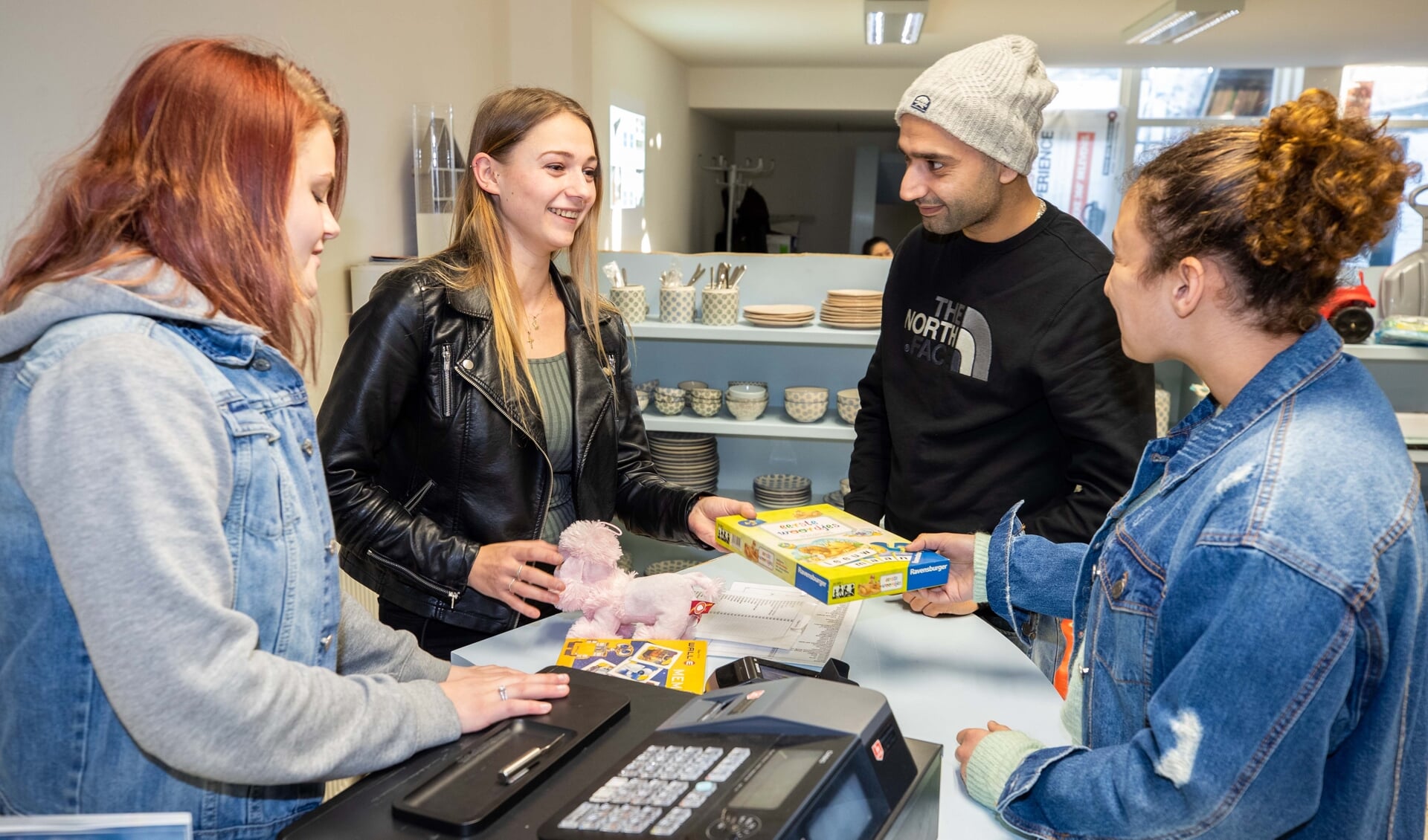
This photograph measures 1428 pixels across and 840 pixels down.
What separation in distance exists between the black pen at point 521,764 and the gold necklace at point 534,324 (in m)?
1.03

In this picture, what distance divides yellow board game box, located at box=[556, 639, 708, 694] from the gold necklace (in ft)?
2.04

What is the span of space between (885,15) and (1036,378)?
3.79 meters

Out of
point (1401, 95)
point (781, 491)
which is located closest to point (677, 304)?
point (781, 491)

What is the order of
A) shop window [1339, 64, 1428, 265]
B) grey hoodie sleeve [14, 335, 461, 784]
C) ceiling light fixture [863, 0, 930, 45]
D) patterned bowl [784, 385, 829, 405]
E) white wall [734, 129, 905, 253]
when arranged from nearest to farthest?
grey hoodie sleeve [14, 335, 461, 784] → patterned bowl [784, 385, 829, 405] → ceiling light fixture [863, 0, 930, 45] → shop window [1339, 64, 1428, 265] → white wall [734, 129, 905, 253]

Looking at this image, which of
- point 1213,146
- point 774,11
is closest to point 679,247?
point 774,11

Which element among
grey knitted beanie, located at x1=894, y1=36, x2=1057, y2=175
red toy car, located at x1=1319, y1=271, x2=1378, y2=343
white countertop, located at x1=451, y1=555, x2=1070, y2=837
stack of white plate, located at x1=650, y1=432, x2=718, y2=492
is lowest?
stack of white plate, located at x1=650, y1=432, x2=718, y2=492

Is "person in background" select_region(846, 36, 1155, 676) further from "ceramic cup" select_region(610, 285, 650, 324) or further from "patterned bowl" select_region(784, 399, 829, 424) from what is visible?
"ceramic cup" select_region(610, 285, 650, 324)

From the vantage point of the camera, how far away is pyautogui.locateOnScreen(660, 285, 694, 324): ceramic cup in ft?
10.8

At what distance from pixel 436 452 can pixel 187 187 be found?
35.7 inches

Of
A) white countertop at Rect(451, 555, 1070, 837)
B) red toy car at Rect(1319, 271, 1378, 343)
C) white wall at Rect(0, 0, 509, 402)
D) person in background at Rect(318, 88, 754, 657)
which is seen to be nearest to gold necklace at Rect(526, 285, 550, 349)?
person in background at Rect(318, 88, 754, 657)

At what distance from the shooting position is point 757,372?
3.74m

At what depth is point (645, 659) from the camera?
1336mm

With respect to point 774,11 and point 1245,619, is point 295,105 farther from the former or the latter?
point 774,11

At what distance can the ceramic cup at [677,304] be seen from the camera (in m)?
3.30
